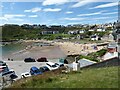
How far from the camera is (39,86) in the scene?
6.51 metres

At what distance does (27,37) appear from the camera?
283ft

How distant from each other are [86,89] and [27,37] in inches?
3207

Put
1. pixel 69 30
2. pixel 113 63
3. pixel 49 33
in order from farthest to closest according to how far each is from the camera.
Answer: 1. pixel 69 30
2. pixel 49 33
3. pixel 113 63

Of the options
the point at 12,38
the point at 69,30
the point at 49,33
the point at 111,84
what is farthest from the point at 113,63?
the point at 69,30

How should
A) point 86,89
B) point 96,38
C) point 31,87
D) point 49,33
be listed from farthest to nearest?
point 49,33 → point 96,38 → point 31,87 → point 86,89

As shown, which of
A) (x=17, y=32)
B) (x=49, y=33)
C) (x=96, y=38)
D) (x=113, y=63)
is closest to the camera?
(x=113, y=63)

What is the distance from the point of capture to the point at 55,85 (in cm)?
641

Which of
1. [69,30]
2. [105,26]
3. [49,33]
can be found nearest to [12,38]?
[49,33]

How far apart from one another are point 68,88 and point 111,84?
112 centimetres

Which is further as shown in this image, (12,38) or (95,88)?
(12,38)

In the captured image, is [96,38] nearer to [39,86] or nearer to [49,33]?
[49,33]

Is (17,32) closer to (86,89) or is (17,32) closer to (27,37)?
(27,37)

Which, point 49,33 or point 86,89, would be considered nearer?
point 86,89

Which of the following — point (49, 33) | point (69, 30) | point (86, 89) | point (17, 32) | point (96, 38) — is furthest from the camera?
point (69, 30)
